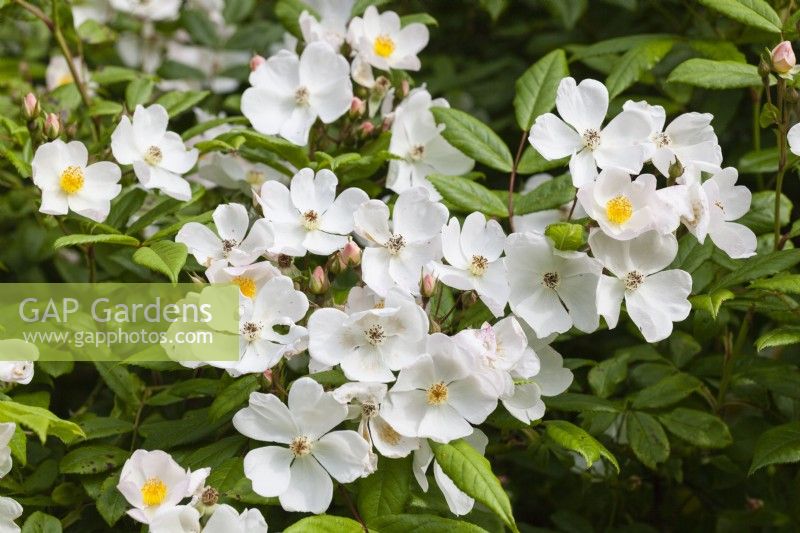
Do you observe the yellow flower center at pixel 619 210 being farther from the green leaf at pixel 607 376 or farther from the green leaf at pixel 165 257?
the green leaf at pixel 165 257

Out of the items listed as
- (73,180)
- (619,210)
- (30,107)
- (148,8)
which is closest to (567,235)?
(619,210)

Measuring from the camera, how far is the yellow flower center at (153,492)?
1.40 metres

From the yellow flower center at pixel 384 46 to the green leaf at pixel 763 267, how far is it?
0.83 metres

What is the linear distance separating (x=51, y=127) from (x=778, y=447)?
1374mm

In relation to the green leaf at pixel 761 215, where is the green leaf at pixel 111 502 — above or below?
below

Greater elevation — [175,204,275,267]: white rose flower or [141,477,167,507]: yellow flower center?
[175,204,275,267]: white rose flower

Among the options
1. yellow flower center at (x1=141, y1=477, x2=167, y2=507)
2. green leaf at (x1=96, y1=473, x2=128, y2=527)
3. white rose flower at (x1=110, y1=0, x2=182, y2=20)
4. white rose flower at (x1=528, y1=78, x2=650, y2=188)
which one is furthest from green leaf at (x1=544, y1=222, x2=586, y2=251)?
white rose flower at (x1=110, y1=0, x2=182, y2=20)

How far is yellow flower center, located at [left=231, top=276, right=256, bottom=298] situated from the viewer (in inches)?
59.6

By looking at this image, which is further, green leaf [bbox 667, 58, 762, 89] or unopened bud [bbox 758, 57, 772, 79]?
green leaf [bbox 667, 58, 762, 89]

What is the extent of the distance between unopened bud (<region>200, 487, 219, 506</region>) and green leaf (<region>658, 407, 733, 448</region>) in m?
0.86

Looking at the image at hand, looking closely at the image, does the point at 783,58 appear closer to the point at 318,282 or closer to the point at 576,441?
the point at 576,441

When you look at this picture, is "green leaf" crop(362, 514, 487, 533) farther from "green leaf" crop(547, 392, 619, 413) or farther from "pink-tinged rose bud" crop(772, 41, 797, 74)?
"pink-tinged rose bud" crop(772, 41, 797, 74)

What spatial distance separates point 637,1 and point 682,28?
1.17 ft

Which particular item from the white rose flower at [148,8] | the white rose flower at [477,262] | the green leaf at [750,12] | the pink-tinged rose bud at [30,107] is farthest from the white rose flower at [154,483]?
the white rose flower at [148,8]
